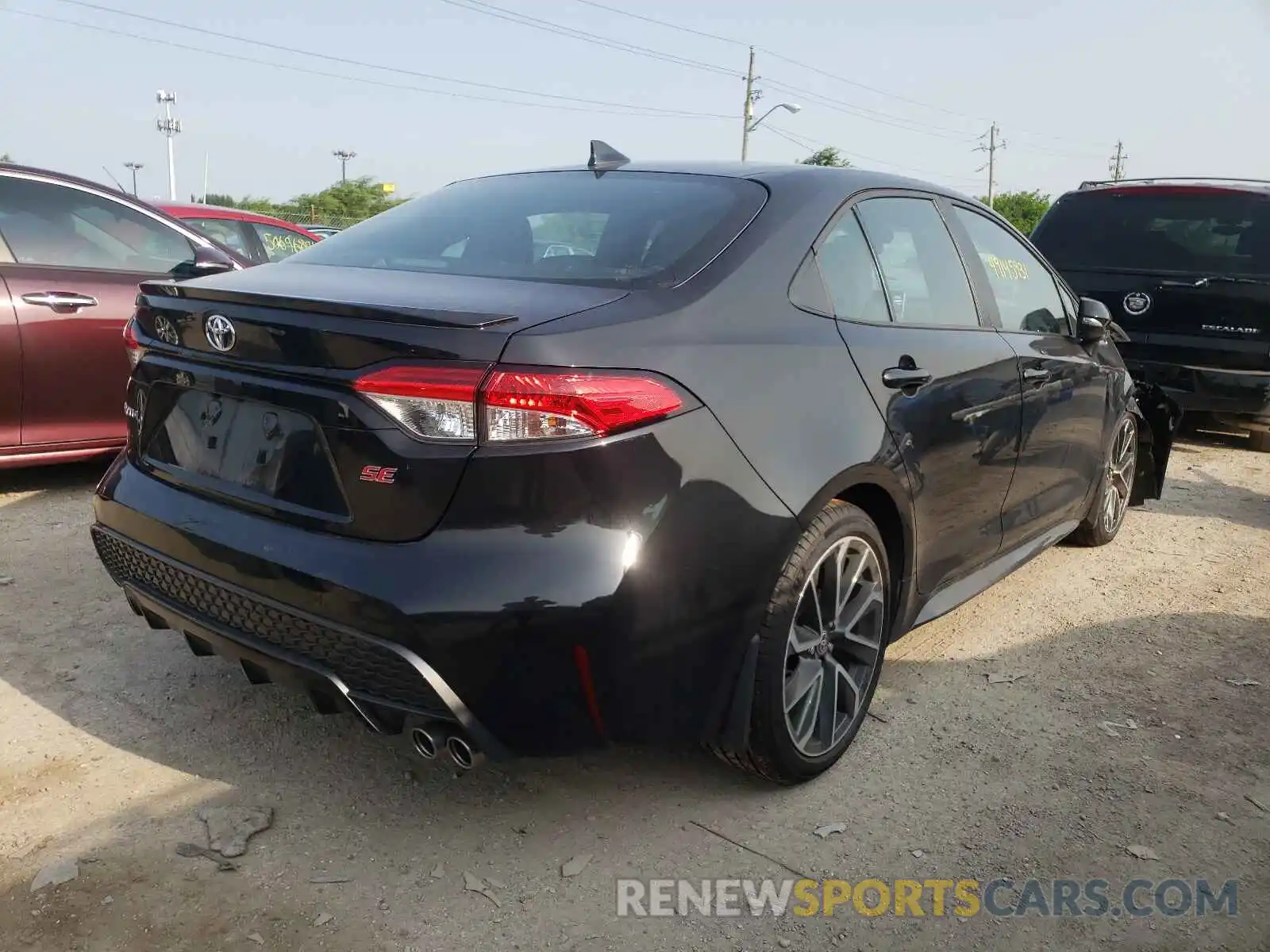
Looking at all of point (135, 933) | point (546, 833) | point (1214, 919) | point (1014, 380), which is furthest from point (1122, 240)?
point (135, 933)

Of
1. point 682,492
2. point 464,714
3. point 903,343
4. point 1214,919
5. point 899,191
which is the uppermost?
point 899,191

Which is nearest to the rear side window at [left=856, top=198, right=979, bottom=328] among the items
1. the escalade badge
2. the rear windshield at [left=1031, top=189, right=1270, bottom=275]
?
the escalade badge

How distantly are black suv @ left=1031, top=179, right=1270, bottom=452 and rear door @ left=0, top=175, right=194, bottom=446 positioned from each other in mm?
5847

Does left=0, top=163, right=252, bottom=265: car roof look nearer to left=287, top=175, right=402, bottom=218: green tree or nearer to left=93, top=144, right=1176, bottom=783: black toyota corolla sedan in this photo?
left=93, top=144, right=1176, bottom=783: black toyota corolla sedan

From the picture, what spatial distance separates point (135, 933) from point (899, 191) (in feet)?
9.29

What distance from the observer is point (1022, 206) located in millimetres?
49156

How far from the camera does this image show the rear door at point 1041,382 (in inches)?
143

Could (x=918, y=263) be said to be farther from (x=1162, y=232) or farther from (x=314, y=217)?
(x=314, y=217)

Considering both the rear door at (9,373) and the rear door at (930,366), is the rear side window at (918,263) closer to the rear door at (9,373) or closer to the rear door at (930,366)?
the rear door at (930,366)

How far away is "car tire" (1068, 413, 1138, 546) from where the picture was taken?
15.5 feet

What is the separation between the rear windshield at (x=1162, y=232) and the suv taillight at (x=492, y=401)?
6.29 meters

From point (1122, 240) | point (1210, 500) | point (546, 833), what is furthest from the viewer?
point (1122, 240)

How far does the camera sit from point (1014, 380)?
351 cm

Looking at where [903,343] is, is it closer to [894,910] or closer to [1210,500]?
[894,910]
